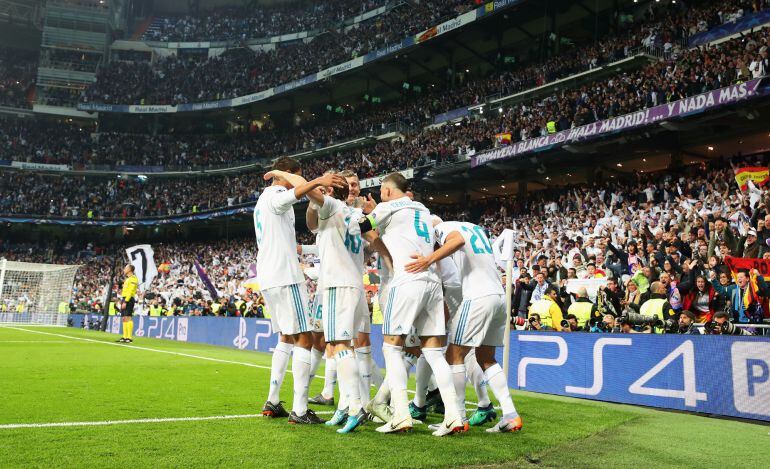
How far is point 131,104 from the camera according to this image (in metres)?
54.1

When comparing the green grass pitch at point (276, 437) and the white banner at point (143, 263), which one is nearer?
the green grass pitch at point (276, 437)

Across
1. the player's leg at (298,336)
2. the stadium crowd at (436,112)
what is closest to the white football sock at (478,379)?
the player's leg at (298,336)

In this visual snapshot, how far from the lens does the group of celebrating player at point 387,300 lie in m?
5.20

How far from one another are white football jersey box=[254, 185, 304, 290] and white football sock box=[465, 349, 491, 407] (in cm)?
206

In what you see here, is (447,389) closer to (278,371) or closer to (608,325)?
(278,371)

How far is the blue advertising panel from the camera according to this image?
7266 millimetres

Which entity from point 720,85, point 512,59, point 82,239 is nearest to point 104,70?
point 82,239

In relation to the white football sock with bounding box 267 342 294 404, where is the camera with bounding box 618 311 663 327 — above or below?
above

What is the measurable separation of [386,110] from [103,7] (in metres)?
34.9

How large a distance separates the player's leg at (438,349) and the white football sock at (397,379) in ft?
0.84

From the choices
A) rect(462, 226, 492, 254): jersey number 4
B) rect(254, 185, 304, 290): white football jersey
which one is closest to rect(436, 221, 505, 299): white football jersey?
rect(462, 226, 492, 254): jersey number 4

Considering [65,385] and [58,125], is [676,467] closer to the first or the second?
[65,385]

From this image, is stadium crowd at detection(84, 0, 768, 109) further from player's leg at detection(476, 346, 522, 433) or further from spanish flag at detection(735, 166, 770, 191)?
player's leg at detection(476, 346, 522, 433)

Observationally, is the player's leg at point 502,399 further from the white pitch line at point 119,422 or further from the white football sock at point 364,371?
the white pitch line at point 119,422
